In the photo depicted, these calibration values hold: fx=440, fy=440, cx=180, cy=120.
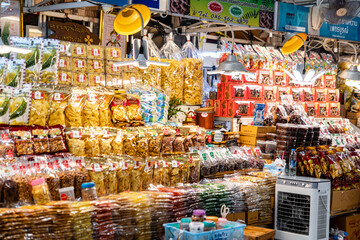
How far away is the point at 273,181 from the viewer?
407 centimetres

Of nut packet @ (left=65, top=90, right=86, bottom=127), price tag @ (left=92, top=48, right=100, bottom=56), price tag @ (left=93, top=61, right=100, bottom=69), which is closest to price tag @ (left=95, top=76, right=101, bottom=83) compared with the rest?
price tag @ (left=93, top=61, right=100, bottom=69)

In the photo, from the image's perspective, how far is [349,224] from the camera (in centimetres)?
462

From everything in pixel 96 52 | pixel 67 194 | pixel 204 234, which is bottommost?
pixel 204 234

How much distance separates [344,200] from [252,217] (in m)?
1.22

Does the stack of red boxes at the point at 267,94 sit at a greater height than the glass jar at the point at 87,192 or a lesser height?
greater

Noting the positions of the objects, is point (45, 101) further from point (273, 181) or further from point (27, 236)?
point (273, 181)

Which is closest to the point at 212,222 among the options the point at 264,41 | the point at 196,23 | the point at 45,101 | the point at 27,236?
the point at 27,236

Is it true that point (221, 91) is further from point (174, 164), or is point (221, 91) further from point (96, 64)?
point (174, 164)

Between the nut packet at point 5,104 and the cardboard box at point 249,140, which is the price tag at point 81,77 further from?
the cardboard box at point 249,140

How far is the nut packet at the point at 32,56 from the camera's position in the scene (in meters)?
4.09

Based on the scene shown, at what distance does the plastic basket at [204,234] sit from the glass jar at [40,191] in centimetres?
78

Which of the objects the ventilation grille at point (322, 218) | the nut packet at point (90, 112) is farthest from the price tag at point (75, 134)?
the ventilation grille at point (322, 218)

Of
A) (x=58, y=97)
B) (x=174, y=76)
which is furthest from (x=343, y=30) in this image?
(x=58, y=97)

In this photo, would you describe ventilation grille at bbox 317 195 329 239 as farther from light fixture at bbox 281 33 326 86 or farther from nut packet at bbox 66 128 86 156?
light fixture at bbox 281 33 326 86
